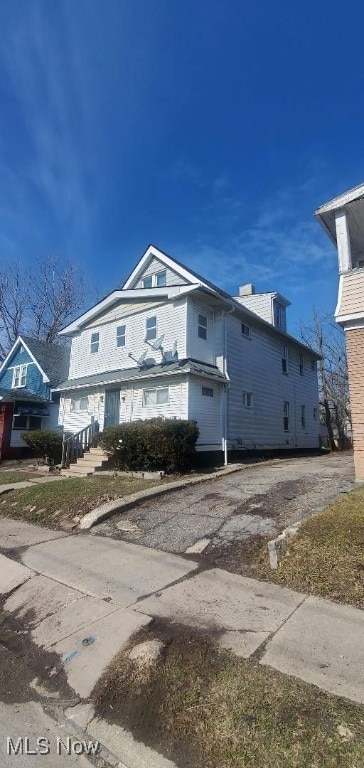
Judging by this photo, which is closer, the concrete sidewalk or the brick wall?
the concrete sidewalk

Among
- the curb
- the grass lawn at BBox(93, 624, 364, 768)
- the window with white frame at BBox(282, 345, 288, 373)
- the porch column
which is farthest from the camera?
the window with white frame at BBox(282, 345, 288, 373)

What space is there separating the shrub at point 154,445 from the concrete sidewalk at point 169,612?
243 inches

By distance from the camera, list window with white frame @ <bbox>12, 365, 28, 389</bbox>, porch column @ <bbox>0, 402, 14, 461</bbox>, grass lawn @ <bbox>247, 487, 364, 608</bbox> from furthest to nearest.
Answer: window with white frame @ <bbox>12, 365, 28, 389</bbox> → porch column @ <bbox>0, 402, 14, 461</bbox> → grass lawn @ <bbox>247, 487, 364, 608</bbox>

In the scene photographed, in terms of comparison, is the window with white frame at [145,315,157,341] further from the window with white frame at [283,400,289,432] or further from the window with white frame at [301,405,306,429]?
the window with white frame at [301,405,306,429]

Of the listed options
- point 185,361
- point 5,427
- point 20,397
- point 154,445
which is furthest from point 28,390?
point 154,445

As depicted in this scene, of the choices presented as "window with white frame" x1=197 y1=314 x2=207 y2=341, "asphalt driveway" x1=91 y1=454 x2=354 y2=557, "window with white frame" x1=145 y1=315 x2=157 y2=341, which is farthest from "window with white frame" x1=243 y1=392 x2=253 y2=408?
"asphalt driveway" x1=91 y1=454 x2=354 y2=557

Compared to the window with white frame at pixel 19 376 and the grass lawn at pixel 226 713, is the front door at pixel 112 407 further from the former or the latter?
the grass lawn at pixel 226 713

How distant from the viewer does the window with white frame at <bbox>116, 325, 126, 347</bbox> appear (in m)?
18.5

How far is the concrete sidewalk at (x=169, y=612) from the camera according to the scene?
310 centimetres

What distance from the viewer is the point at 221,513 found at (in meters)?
7.27

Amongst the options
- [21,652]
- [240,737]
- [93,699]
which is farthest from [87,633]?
[240,737]

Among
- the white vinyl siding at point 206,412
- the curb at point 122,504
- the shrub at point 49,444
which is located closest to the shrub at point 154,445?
the white vinyl siding at point 206,412

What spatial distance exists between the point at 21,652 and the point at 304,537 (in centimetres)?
349

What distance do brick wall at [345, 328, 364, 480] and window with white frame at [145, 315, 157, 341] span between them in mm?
9430
